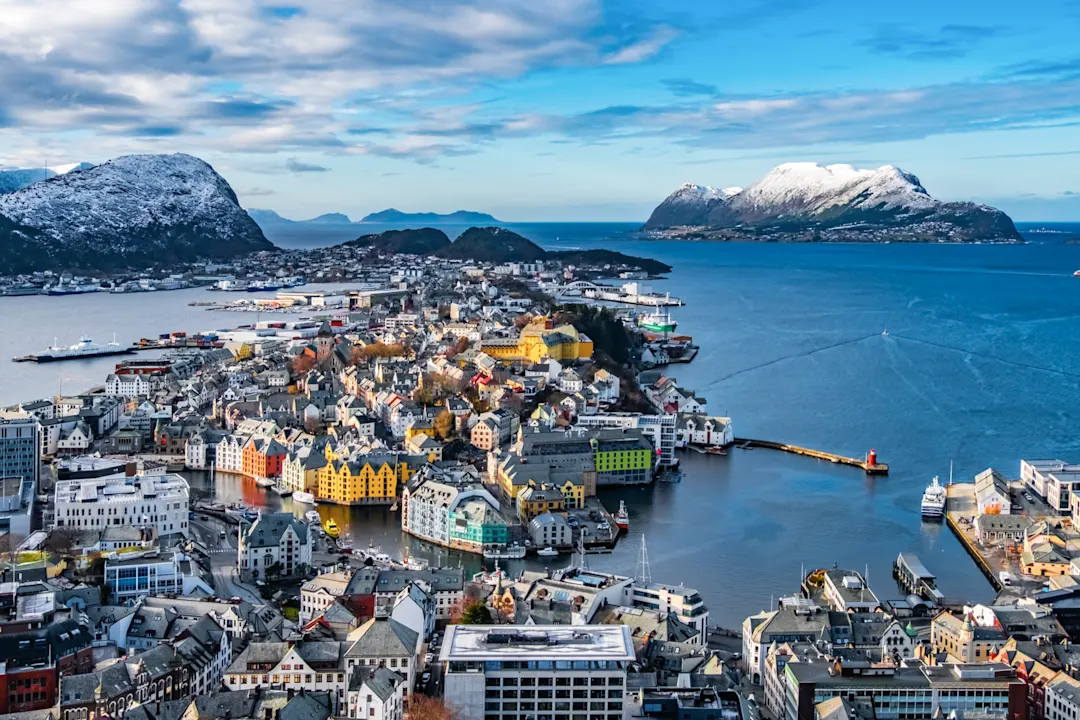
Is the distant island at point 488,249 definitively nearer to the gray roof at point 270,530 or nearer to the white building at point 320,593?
the gray roof at point 270,530

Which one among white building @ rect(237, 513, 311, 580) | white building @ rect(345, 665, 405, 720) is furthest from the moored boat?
white building @ rect(345, 665, 405, 720)

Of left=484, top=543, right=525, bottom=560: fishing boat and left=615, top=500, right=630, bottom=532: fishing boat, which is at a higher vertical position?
left=615, top=500, right=630, bottom=532: fishing boat

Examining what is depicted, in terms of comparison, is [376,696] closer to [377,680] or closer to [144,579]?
[377,680]

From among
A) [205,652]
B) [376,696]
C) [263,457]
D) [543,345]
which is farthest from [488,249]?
[376,696]

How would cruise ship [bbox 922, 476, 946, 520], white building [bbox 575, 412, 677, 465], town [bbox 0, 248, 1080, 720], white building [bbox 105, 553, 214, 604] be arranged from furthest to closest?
white building [bbox 575, 412, 677, 465] → cruise ship [bbox 922, 476, 946, 520] → white building [bbox 105, 553, 214, 604] → town [bbox 0, 248, 1080, 720]

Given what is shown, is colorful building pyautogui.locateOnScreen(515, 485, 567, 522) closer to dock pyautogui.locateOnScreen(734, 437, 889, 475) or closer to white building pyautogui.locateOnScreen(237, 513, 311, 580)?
white building pyautogui.locateOnScreen(237, 513, 311, 580)

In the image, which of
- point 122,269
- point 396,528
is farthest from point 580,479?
point 122,269
